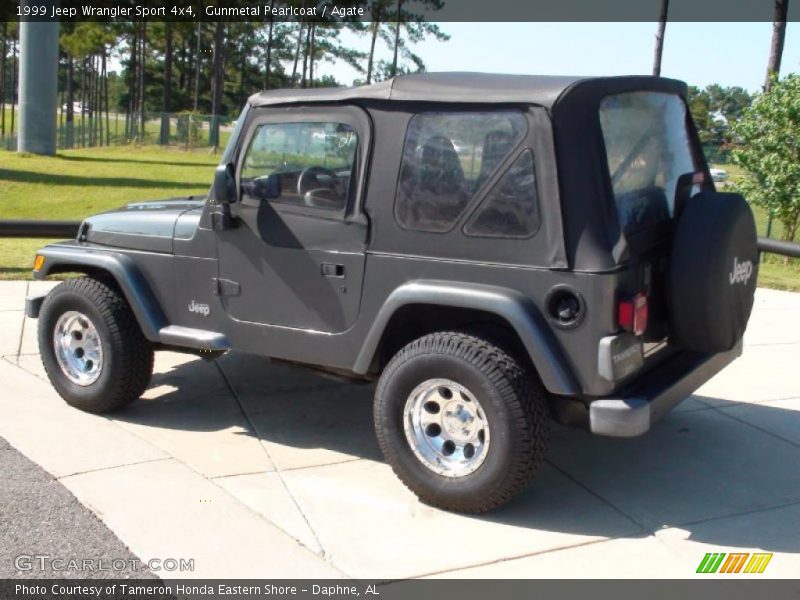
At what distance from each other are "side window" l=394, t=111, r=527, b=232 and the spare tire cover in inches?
36.1

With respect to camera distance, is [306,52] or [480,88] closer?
[480,88]

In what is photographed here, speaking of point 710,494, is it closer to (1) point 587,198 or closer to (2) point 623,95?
(1) point 587,198

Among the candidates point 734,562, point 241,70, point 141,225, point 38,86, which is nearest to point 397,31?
point 241,70

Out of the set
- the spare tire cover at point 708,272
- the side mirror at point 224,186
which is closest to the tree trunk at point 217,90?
the side mirror at point 224,186

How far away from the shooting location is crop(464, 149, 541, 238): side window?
426cm

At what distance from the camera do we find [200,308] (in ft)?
17.4

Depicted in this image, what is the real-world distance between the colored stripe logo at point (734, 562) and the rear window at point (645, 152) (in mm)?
1488

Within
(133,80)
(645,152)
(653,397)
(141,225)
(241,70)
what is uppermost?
(241,70)

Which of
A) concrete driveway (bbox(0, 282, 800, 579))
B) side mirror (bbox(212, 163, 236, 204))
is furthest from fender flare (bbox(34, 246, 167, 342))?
side mirror (bbox(212, 163, 236, 204))

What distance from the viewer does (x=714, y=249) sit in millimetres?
4328

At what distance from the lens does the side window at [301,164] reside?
483 centimetres

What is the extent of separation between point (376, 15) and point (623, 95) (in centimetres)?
4603

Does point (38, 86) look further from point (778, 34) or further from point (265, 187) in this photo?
point (265, 187)

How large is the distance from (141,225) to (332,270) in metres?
1.44
